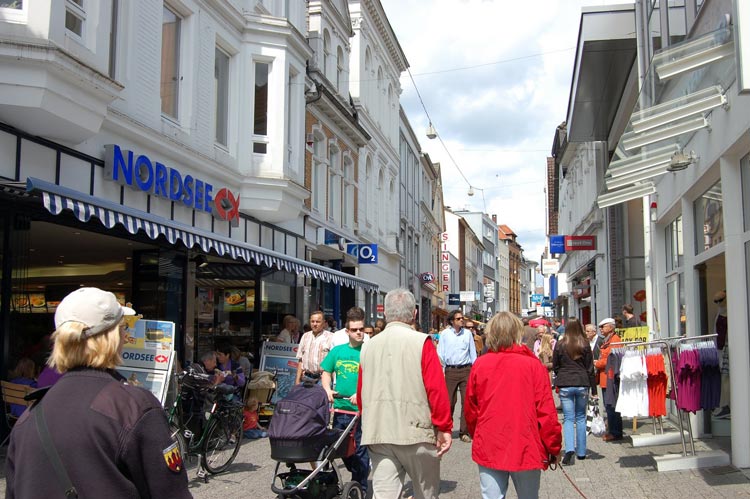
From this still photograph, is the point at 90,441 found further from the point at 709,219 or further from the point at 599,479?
the point at 709,219

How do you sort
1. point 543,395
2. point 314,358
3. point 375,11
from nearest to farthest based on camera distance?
point 543,395
point 314,358
point 375,11

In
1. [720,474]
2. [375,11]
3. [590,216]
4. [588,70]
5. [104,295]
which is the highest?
[375,11]

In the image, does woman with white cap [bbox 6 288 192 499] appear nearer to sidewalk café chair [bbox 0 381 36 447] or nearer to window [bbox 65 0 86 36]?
sidewalk café chair [bbox 0 381 36 447]

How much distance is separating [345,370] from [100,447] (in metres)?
4.36

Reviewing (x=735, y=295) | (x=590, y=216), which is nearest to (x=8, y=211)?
(x=735, y=295)

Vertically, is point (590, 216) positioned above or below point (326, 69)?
below

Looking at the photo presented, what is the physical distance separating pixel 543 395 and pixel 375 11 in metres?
25.8

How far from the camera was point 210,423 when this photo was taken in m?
8.30

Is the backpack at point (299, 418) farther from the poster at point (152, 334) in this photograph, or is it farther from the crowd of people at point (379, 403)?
the poster at point (152, 334)

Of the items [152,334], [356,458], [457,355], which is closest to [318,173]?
[457,355]

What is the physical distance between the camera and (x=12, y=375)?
29.6ft

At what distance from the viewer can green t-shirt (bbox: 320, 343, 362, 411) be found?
6.43m

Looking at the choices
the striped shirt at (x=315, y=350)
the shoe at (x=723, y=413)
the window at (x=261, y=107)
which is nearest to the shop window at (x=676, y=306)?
the shoe at (x=723, y=413)

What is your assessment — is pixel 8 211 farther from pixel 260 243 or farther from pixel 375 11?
pixel 375 11
